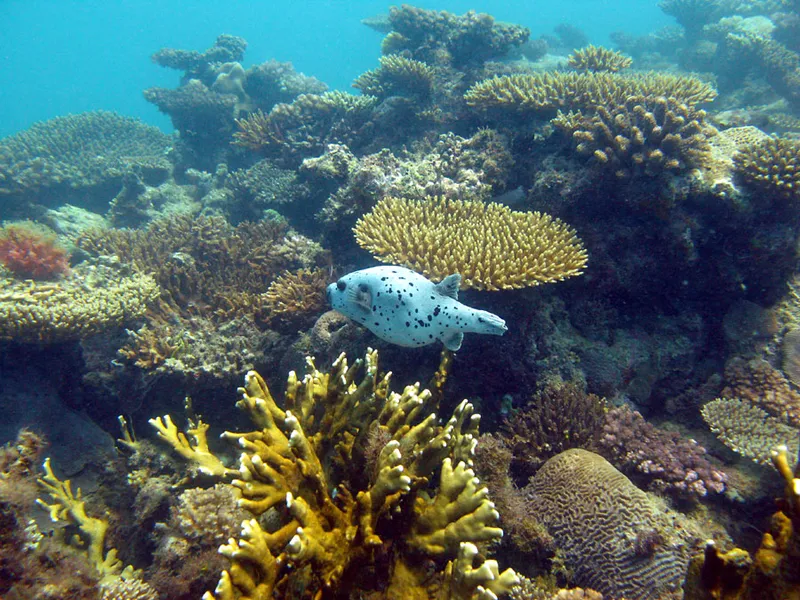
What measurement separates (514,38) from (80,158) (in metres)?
14.7

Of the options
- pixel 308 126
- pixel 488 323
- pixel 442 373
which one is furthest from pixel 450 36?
pixel 442 373

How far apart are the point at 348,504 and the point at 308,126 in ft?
32.9

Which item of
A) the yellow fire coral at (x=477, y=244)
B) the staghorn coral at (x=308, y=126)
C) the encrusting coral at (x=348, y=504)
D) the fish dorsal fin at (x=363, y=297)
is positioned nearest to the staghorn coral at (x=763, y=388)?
the yellow fire coral at (x=477, y=244)

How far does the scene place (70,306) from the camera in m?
5.47

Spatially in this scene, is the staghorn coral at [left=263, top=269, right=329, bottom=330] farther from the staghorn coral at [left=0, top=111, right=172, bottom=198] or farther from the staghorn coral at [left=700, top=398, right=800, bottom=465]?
the staghorn coral at [left=0, top=111, right=172, bottom=198]

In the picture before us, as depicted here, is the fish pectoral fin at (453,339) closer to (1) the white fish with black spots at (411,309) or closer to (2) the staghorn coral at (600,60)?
(1) the white fish with black spots at (411,309)

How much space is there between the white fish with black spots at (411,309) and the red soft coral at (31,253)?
19.0 ft

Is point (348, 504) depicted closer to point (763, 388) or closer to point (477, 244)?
point (477, 244)

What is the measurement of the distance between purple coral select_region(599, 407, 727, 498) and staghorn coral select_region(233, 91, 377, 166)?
27.2 feet

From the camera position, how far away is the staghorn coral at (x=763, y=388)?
188 inches

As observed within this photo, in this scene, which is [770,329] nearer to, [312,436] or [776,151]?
[776,151]

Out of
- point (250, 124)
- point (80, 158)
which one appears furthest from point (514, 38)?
point (80, 158)

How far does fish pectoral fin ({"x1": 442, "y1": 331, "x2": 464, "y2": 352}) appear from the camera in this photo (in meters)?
3.93

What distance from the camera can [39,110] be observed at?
3910 inches
